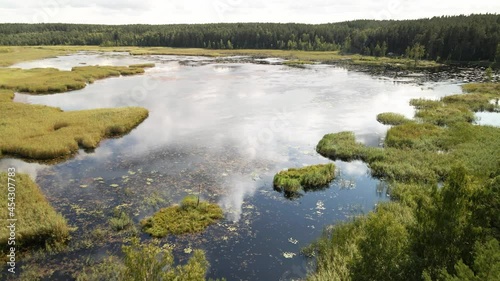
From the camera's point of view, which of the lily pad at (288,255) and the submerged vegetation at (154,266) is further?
the lily pad at (288,255)

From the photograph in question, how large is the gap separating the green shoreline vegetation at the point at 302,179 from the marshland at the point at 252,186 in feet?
0.49

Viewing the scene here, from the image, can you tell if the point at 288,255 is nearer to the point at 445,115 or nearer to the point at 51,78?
the point at 445,115

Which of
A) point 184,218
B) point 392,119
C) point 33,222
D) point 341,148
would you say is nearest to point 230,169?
point 184,218

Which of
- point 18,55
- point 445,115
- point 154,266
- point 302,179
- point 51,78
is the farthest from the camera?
point 18,55

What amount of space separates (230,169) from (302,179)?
6485mm

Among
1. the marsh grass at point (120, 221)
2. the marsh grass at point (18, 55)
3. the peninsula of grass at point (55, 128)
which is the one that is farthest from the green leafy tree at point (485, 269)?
the marsh grass at point (18, 55)

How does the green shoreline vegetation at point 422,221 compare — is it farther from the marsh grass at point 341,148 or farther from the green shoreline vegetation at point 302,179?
the green shoreline vegetation at point 302,179

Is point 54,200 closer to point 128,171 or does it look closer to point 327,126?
point 128,171

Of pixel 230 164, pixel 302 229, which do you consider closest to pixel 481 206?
pixel 302 229

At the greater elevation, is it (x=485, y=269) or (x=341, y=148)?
(x=485, y=269)

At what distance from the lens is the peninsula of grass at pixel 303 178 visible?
2741 cm

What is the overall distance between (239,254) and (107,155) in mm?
20582

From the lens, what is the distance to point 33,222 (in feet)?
68.4

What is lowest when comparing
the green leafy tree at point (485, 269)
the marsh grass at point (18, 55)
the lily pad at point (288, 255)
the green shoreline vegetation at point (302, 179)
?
the lily pad at point (288, 255)
